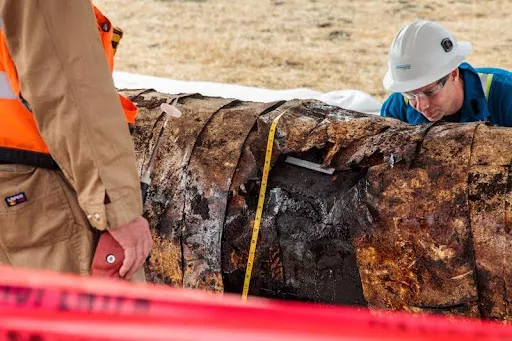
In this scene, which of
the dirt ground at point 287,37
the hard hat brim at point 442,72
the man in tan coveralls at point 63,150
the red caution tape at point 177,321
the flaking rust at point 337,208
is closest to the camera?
the red caution tape at point 177,321

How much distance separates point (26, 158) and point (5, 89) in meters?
0.18

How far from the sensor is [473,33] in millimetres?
7453

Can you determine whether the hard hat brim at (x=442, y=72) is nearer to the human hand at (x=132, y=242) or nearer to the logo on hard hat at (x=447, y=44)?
the logo on hard hat at (x=447, y=44)

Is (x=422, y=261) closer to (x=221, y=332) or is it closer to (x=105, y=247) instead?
(x=105, y=247)

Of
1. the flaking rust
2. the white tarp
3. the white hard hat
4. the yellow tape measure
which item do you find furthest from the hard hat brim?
the white tarp

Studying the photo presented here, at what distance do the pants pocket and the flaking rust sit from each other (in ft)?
3.36

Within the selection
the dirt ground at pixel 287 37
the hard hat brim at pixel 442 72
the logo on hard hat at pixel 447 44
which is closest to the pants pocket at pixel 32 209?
the hard hat brim at pixel 442 72

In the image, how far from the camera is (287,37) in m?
7.82

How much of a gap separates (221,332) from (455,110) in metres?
2.66

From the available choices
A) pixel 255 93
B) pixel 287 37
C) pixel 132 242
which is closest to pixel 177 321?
pixel 132 242

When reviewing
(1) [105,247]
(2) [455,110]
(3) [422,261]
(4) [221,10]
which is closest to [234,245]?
(3) [422,261]

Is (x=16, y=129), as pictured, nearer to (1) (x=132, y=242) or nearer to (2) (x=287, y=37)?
(1) (x=132, y=242)

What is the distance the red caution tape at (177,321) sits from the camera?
2.60ft

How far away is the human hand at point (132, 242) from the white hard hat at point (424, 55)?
1723mm
